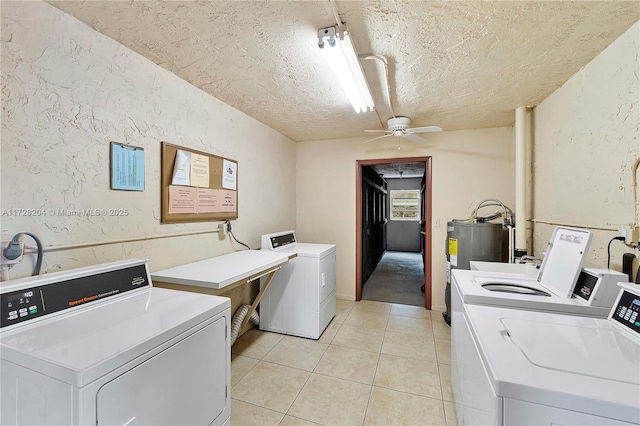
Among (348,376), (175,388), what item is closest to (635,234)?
(348,376)

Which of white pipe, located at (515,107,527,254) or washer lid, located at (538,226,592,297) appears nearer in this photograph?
washer lid, located at (538,226,592,297)

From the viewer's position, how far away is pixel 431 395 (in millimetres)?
1928

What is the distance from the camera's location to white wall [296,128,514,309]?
10.8ft

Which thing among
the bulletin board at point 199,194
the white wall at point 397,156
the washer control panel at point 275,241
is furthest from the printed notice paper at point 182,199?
the white wall at point 397,156

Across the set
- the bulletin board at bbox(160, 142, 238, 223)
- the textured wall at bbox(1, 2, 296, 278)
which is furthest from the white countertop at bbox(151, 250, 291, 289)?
the bulletin board at bbox(160, 142, 238, 223)

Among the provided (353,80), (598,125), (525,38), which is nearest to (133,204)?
(353,80)

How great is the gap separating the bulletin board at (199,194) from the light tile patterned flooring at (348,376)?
1.33m

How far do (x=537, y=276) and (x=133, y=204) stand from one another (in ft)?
8.72

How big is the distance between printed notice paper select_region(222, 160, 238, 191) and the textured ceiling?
60 cm

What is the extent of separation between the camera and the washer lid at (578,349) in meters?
0.77

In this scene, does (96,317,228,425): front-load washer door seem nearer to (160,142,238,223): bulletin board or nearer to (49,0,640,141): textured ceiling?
(160,142,238,223): bulletin board

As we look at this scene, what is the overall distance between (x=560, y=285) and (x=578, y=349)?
705mm

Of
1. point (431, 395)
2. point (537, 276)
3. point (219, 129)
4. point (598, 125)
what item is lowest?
point (431, 395)

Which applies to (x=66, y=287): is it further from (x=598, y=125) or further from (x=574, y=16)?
(x=598, y=125)
